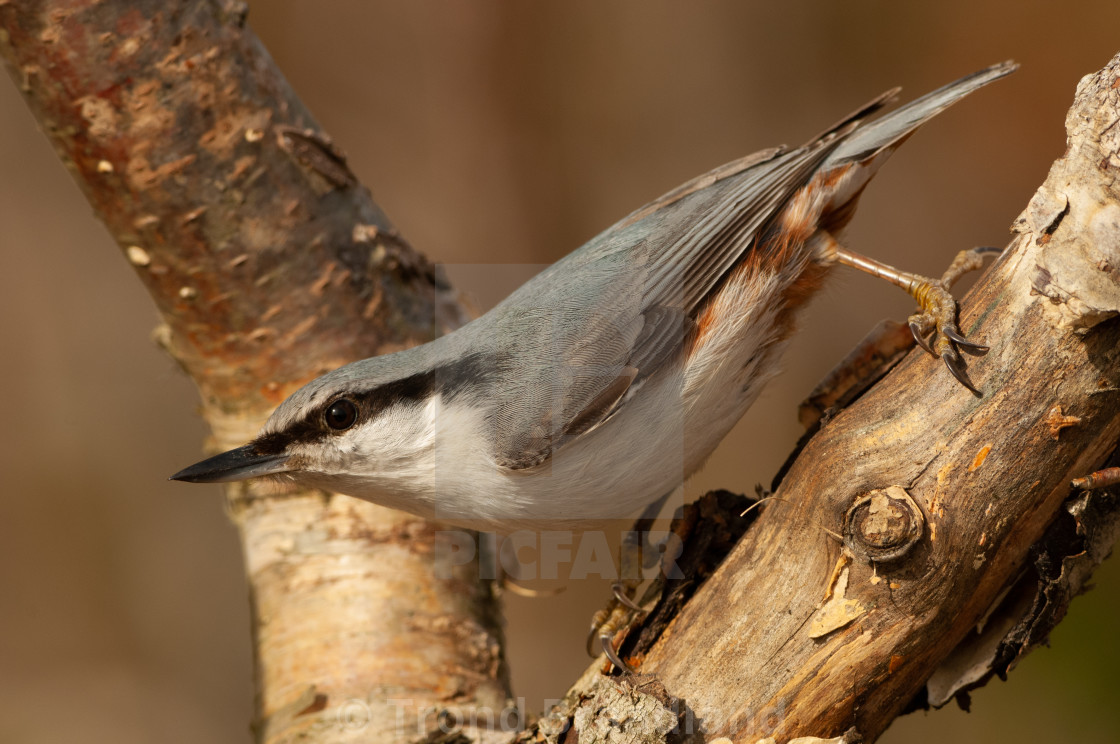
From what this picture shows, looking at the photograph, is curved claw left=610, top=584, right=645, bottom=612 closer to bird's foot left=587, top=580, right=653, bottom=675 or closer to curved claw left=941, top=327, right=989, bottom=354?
bird's foot left=587, top=580, right=653, bottom=675

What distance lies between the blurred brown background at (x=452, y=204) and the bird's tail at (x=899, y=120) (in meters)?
1.99

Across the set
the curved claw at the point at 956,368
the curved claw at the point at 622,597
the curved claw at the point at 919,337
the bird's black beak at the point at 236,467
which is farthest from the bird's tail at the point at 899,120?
the bird's black beak at the point at 236,467

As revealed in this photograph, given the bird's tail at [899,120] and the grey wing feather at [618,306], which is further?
the bird's tail at [899,120]

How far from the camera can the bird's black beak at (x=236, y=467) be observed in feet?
7.38

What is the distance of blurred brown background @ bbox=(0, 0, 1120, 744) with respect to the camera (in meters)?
4.43

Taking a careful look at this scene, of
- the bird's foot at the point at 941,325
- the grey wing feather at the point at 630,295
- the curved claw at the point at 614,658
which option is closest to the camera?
the bird's foot at the point at 941,325

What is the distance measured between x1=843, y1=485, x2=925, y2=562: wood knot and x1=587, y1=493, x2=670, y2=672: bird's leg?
66 centimetres

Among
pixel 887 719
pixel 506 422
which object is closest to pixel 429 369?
pixel 506 422

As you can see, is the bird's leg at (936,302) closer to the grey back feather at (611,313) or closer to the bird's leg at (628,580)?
the grey back feather at (611,313)

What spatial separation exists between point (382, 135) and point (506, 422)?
3.26m

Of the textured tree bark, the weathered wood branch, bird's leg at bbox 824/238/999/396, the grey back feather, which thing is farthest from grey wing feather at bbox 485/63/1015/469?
the textured tree bark

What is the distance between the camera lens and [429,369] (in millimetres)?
2328

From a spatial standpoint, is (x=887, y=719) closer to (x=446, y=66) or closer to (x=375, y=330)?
(x=375, y=330)

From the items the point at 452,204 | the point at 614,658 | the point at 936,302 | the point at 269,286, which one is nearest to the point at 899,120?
the point at 936,302
